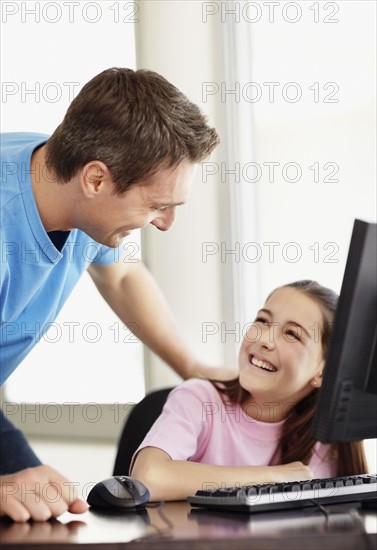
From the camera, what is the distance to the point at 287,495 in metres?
1.39

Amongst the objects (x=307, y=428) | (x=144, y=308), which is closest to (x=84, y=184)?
(x=144, y=308)

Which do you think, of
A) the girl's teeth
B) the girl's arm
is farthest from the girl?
the girl's arm

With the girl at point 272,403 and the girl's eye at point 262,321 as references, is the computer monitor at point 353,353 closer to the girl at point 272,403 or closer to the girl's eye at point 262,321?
the girl at point 272,403

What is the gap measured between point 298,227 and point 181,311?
1.75 feet

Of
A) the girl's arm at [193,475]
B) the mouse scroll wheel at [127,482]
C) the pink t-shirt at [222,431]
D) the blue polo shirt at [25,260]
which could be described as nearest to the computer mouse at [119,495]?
the mouse scroll wheel at [127,482]

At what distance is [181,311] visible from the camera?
296 centimetres

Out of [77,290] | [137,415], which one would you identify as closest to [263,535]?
[137,415]

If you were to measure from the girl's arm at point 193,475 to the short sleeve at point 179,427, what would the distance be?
0.20 ft

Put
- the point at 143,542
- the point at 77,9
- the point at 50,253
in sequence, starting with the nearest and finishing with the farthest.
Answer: the point at 143,542
the point at 50,253
the point at 77,9

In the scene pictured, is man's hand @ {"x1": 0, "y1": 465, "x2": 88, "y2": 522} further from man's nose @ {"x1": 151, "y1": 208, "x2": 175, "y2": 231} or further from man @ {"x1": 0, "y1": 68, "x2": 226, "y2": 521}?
man's nose @ {"x1": 151, "y1": 208, "x2": 175, "y2": 231}

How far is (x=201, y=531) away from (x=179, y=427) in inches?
23.7

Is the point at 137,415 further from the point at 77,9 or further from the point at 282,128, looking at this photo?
the point at 77,9

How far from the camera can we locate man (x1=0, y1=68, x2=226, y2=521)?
1.71m

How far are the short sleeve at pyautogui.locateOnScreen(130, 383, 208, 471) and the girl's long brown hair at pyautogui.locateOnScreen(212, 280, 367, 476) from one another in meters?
0.10
